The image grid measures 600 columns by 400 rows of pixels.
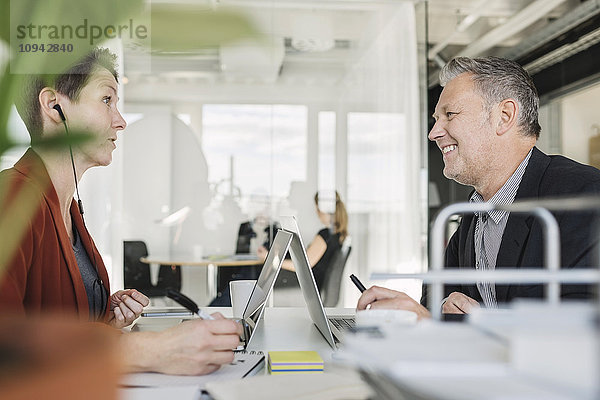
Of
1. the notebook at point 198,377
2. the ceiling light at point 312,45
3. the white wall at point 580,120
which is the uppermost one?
the ceiling light at point 312,45

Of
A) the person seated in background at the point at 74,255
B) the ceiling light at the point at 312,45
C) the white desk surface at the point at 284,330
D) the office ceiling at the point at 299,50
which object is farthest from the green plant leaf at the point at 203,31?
the ceiling light at the point at 312,45

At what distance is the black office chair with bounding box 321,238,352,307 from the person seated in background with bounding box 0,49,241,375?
321 centimetres

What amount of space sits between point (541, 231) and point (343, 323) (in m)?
0.63

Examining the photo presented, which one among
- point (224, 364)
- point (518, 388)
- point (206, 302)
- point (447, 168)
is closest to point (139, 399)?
point (224, 364)

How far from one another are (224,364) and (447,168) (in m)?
1.34

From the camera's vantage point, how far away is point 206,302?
4965 mm

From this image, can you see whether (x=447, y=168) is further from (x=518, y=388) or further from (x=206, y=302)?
(x=206, y=302)

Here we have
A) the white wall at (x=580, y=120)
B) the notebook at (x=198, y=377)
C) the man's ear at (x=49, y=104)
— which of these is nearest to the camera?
the notebook at (x=198, y=377)

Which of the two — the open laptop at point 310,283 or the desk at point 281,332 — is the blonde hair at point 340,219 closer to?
the desk at point 281,332

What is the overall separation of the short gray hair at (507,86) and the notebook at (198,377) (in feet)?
4.32

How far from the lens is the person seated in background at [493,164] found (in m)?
1.80

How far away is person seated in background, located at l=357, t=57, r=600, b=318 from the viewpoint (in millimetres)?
1805

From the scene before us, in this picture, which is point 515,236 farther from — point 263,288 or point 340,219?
point 340,219

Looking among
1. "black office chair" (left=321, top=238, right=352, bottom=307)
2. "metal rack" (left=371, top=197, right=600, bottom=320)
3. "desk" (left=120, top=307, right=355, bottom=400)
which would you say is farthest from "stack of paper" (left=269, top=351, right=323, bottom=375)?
"black office chair" (left=321, top=238, right=352, bottom=307)
